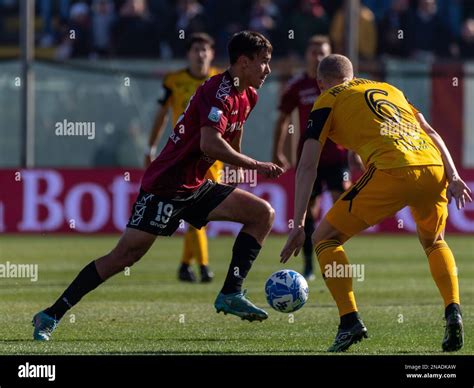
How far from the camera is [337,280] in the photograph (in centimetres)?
859

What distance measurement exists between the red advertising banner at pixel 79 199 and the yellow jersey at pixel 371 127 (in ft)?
35.2

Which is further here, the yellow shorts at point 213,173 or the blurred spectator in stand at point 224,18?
the blurred spectator in stand at point 224,18

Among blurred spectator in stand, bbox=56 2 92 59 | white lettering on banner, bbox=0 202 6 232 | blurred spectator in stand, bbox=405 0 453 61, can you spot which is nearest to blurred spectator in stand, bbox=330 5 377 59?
blurred spectator in stand, bbox=405 0 453 61

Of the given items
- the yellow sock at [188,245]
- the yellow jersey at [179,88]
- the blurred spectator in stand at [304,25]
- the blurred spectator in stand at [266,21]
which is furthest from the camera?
the blurred spectator in stand at [266,21]

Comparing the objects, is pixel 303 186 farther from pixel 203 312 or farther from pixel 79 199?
pixel 79 199

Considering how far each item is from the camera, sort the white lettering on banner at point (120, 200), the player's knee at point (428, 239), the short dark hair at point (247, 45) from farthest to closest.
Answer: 1. the white lettering on banner at point (120, 200)
2. the short dark hair at point (247, 45)
3. the player's knee at point (428, 239)

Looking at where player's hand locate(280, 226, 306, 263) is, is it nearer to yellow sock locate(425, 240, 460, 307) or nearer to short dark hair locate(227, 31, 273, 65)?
yellow sock locate(425, 240, 460, 307)

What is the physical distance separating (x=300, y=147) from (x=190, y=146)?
13.1 ft

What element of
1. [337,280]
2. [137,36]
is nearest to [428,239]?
[337,280]

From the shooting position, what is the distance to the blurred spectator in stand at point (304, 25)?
72.7 ft

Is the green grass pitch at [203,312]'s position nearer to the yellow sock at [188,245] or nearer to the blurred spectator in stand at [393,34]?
the yellow sock at [188,245]

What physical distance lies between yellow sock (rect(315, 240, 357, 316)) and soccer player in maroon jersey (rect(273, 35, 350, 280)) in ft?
15.0

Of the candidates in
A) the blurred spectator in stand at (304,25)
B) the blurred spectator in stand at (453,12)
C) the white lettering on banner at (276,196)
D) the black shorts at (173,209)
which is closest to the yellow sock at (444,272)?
the black shorts at (173,209)
